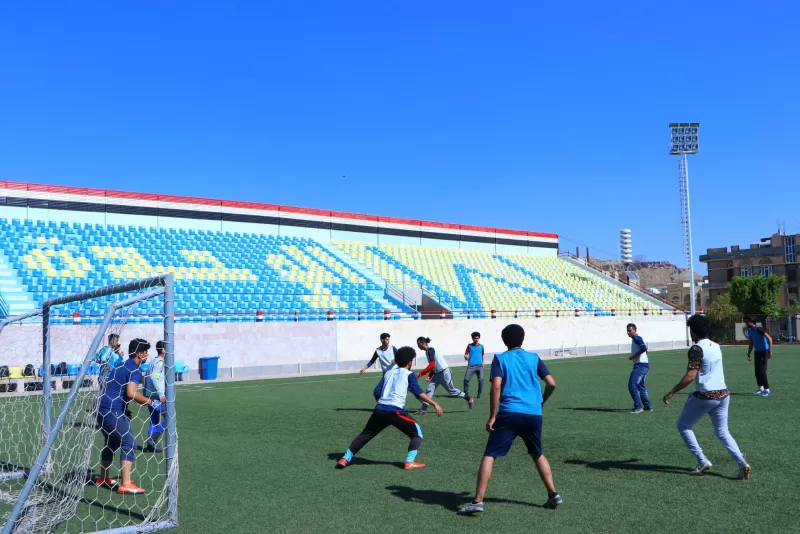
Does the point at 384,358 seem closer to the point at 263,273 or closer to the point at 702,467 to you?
the point at 702,467

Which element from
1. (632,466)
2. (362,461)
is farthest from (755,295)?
(362,461)

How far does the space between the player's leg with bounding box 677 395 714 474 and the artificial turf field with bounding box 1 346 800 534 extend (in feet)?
0.56

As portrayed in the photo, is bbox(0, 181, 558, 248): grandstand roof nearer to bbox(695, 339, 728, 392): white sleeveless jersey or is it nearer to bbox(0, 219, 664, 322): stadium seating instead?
bbox(0, 219, 664, 322): stadium seating

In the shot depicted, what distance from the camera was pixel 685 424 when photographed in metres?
8.58

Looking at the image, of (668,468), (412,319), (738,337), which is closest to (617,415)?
(668,468)

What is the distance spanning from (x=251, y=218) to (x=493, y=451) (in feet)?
118

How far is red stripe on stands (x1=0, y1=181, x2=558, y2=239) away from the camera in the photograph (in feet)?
112

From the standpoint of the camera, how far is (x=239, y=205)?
40875 millimetres

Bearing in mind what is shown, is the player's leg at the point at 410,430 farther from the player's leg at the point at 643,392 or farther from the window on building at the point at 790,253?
the window on building at the point at 790,253

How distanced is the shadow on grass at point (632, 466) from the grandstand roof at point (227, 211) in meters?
31.4

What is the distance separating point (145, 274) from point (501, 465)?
2508cm

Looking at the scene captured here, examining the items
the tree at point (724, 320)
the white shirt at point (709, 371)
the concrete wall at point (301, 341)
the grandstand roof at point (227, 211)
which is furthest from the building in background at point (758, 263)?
the white shirt at point (709, 371)

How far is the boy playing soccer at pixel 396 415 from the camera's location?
9.26 metres

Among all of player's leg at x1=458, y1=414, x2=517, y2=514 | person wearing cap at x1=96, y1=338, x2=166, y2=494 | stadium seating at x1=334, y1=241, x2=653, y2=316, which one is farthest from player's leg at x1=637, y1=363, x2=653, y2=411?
stadium seating at x1=334, y1=241, x2=653, y2=316
